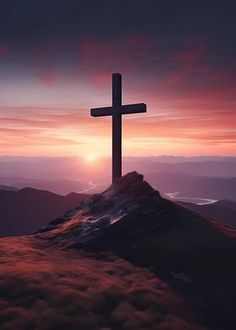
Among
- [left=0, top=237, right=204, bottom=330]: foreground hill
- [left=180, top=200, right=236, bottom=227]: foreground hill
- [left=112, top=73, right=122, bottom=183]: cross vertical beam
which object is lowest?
[left=180, top=200, right=236, bottom=227]: foreground hill

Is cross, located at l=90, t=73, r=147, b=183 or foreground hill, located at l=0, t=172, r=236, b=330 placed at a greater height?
cross, located at l=90, t=73, r=147, b=183

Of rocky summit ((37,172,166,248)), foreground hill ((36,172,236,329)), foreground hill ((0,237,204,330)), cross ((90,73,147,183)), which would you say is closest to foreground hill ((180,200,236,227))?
cross ((90,73,147,183))

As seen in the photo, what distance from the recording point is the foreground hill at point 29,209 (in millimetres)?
113975

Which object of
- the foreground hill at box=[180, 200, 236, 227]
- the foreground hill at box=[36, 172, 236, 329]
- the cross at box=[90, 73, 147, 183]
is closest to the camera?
the foreground hill at box=[36, 172, 236, 329]

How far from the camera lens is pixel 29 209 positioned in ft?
395

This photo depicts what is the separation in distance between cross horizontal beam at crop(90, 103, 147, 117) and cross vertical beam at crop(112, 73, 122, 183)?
4.4 inches

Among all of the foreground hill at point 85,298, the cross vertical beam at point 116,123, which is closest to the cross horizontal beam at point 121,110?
the cross vertical beam at point 116,123

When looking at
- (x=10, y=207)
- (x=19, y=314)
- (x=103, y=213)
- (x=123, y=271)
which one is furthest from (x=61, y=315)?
(x=10, y=207)

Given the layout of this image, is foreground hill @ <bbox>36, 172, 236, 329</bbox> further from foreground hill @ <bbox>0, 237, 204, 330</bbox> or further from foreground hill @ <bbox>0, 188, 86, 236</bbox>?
foreground hill @ <bbox>0, 188, 86, 236</bbox>

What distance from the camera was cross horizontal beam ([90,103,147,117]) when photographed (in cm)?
2256

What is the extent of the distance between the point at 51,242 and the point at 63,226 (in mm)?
2489

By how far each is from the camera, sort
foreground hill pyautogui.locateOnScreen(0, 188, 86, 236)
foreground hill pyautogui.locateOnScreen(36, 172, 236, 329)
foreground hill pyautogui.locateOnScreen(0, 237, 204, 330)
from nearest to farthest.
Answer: foreground hill pyautogui.locateOnScreen(0, 237, 204, 330)
foreground hill pyautogui.locateOnScreen(36, 172, 236, 329)
foreground hill pyautogui.locateOnScreen(0, 188, 86, 236)

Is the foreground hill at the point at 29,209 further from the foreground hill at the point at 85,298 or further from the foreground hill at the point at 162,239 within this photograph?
the foreground hill at the point at 85,298

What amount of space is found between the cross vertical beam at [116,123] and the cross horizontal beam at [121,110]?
0.11m
